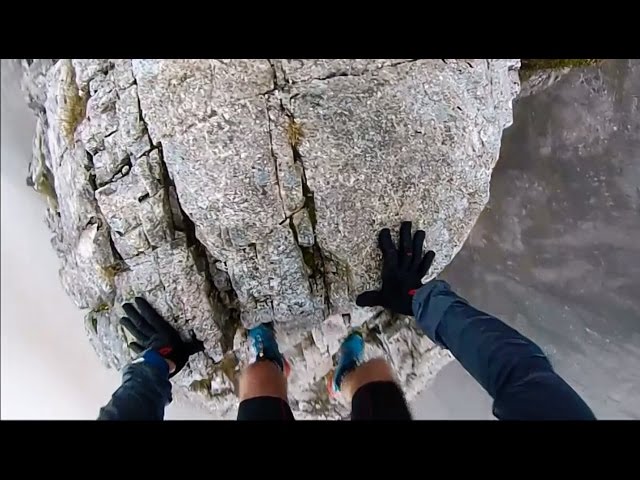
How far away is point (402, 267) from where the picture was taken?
136 inches

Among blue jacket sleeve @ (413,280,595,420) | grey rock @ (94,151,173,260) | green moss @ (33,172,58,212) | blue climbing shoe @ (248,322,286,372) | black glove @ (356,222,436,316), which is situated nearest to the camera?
blue jacket sleeve @ (413,280,595,420)

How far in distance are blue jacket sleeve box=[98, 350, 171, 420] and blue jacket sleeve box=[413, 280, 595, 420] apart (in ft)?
5.52

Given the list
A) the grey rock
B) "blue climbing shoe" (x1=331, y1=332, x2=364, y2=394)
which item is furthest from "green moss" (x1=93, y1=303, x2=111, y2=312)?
"blue climbing shoe" (x1=331, y1=332, x2=364, y2=394)

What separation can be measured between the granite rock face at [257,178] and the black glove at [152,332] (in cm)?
9

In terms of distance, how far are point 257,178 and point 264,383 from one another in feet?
4.31

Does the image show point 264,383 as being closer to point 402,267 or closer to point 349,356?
point 349,356

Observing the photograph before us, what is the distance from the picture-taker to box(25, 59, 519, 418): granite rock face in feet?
10.1

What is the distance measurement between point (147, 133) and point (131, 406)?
5.53 ft

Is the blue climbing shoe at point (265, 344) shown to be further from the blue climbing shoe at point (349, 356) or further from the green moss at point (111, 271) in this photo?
the green moss at point (111, 271)

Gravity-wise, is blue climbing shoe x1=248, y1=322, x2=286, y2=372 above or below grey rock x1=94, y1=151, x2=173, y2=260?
below

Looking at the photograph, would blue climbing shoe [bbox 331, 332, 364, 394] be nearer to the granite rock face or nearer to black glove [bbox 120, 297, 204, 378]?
the granite rock face
